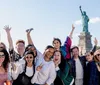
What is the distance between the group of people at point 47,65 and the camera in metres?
5.51

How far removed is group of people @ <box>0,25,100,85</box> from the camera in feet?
18.1

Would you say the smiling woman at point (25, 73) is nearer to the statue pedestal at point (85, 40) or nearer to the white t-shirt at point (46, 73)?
the white t-shirt at point (46, 73)

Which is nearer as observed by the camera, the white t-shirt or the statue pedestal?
the white t-shirt

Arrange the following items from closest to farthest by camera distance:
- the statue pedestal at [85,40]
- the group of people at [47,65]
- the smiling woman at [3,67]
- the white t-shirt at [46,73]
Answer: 1. the smiling woman at [3,67]
2. the group of people at [47,65]
3. the white t-shirt at [46,73]
4. the statue pedestal at [85,40]

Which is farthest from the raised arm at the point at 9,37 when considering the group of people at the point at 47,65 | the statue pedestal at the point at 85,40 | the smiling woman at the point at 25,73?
the statue pedestal at the point at 85,40

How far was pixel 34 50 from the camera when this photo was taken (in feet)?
19.9

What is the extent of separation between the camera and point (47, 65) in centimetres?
597

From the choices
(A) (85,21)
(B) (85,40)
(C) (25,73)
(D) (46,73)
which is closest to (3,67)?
(C) (25,73)

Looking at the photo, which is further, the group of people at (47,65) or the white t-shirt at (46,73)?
the white t-shirt at (46,73)

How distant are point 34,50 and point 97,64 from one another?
1671mm

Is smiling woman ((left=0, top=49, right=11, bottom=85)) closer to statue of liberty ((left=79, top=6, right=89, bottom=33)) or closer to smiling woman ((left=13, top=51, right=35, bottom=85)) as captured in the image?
smiling woman ((left=13, top=51, right=35, bottom=85))

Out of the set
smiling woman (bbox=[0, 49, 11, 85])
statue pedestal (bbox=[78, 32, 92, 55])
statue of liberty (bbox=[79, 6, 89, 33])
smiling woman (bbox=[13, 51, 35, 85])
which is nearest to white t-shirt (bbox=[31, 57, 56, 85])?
smiling woman (bbox=[13, 51, 35, 85])

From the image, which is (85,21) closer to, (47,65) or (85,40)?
(85,40)

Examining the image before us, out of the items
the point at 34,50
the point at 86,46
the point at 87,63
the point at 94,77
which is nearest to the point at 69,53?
the point at 87,63
